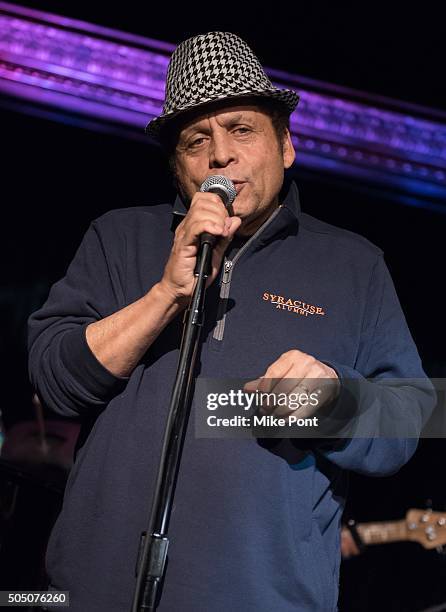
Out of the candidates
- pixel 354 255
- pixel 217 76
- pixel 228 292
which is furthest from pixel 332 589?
pixel 217 76

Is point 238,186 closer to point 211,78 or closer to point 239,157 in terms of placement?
point 239,157

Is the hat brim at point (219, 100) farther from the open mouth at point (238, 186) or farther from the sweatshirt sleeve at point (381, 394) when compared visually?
the sweatshirt sleeve at point (381, 394)

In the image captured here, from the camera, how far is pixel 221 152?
1663mm

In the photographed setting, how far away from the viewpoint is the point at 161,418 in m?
1.45

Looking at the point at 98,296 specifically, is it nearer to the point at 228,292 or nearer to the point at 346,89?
the point at 228,292

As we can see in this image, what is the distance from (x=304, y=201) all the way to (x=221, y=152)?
1.59 m

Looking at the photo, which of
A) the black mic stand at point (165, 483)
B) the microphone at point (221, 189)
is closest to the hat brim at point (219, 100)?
the microphone at point (221, 189)

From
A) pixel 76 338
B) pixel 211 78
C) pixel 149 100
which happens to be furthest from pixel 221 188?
pixel 149 100

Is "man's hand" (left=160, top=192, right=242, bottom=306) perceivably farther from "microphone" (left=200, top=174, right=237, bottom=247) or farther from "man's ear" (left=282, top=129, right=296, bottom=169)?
"man's ear" (left=282, top=129, right=296, bottom=169)

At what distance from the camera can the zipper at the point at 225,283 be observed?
60.5 inches

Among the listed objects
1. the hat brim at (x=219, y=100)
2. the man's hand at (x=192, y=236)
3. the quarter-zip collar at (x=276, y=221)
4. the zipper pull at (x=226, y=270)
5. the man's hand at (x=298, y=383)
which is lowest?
the man's hand at (x=298, y=383)

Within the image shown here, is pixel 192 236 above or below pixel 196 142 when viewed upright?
below

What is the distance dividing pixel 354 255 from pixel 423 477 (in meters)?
1.92

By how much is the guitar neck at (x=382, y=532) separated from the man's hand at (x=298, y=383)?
2091 millimetres
